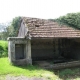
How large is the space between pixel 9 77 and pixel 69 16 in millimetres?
17954

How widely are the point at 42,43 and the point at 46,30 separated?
79.3 inches

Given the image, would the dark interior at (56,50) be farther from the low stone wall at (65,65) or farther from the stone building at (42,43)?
the low stone wall at (65,65)

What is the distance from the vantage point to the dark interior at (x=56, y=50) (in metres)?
19.2

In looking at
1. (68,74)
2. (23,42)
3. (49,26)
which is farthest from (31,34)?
(68,74)

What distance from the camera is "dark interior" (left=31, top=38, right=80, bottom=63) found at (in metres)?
19.2

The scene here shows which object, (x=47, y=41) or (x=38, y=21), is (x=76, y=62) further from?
(x=38, y=21)

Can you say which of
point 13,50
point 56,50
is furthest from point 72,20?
point 13,50

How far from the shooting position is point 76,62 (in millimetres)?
17453

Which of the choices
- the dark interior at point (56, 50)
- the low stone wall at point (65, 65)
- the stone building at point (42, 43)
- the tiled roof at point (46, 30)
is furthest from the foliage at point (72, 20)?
the low stone wall at point (65, 65)

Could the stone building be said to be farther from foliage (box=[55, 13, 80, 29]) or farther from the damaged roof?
foliage (box=[55, 13, 80, 29])

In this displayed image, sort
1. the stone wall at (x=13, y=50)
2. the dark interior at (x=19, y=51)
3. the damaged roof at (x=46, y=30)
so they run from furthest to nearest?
the dark interior at (x=19, y=51), the damaged roof at (x=46, y=30), the stone wall at (x=13, y=50)

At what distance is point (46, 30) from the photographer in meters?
17.8

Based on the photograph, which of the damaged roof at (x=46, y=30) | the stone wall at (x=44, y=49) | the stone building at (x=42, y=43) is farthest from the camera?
the stone wall at (x=44, y=49)

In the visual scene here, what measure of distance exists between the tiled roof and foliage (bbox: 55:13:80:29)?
6294 mm
